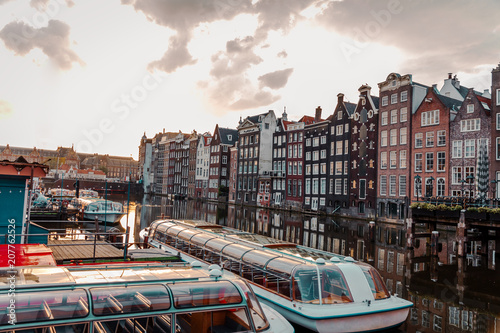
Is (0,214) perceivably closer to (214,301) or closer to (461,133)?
(214,301)

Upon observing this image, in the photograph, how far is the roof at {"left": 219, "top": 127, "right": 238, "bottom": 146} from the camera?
9400 cm

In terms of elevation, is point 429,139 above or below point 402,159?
above

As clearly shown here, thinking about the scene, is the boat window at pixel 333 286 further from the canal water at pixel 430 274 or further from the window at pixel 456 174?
the window at pixel 456 174

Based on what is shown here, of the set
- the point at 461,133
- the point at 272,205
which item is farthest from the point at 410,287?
the point at 272,205

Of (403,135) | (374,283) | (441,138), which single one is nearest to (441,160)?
(441,138)

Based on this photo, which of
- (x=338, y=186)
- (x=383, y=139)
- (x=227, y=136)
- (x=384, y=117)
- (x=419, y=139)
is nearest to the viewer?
(x=419, y=139)

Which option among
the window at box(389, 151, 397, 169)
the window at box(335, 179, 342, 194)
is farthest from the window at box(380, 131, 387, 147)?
the window at box(335, 179, 342, 194)

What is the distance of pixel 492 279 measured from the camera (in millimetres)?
19266

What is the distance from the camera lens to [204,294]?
279 inches

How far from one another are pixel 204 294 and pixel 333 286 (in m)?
5.48

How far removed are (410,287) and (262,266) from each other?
8.55m

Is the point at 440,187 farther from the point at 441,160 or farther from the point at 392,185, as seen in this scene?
the point at 392,185

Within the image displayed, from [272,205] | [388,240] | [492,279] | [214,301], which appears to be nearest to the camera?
[214,301]

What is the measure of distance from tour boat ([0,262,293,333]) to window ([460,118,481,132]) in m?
42.6
